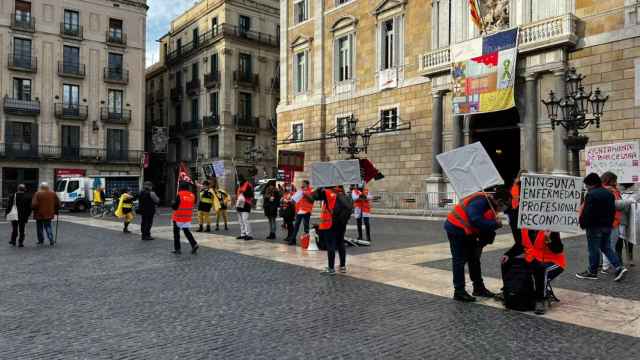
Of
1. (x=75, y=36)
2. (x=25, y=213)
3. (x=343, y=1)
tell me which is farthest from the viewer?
(x=75, y=36)

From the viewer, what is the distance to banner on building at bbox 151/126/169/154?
150 ft

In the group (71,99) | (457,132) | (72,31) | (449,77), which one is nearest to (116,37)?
(72,31)

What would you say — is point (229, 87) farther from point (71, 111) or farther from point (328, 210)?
point (328, 210)

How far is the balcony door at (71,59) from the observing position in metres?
40.3

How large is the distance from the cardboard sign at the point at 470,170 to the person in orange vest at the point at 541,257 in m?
0.74

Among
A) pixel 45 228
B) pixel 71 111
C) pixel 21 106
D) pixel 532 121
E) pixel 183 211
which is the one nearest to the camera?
pixel 183 211

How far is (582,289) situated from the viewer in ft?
23.2

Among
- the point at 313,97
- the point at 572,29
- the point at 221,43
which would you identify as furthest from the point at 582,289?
the point at 221,43

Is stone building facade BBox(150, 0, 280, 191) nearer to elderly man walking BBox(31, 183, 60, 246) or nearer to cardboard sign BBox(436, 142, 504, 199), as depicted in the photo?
elderly man walking BBox(31, 183, 60, 246)

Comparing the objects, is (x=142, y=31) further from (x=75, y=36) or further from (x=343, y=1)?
(x=343, y=1)

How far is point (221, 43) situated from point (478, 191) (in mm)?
39826

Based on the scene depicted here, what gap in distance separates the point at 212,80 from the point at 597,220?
3983 cm

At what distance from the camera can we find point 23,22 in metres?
38.4

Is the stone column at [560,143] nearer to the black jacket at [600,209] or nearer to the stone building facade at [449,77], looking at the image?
the stone building facade at [449,77]
